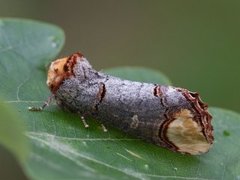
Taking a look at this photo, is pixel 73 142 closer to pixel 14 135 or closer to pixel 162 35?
pixel 14 135

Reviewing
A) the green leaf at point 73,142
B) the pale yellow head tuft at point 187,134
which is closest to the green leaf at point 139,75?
the green leaf at point 73,142

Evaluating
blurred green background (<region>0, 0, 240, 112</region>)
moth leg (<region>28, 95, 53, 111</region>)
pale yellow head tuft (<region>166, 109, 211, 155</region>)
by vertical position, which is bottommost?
blurred green background (<region>0, 0, 240, 112</region>)

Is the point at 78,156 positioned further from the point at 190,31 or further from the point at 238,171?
the point at 190,31

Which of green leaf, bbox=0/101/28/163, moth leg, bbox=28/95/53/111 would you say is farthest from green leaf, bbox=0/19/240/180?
green leaf, bbox=0/101/28/163

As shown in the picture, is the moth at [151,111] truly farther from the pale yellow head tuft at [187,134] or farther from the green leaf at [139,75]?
the green leaf at [139,75]

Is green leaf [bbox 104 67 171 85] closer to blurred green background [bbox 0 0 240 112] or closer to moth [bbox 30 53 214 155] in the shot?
moth [bbox 30 53 214 155]

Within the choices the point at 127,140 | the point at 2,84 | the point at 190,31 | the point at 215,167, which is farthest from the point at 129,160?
the point at 190,31

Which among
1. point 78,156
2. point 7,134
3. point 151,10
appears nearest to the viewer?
point 7,134
